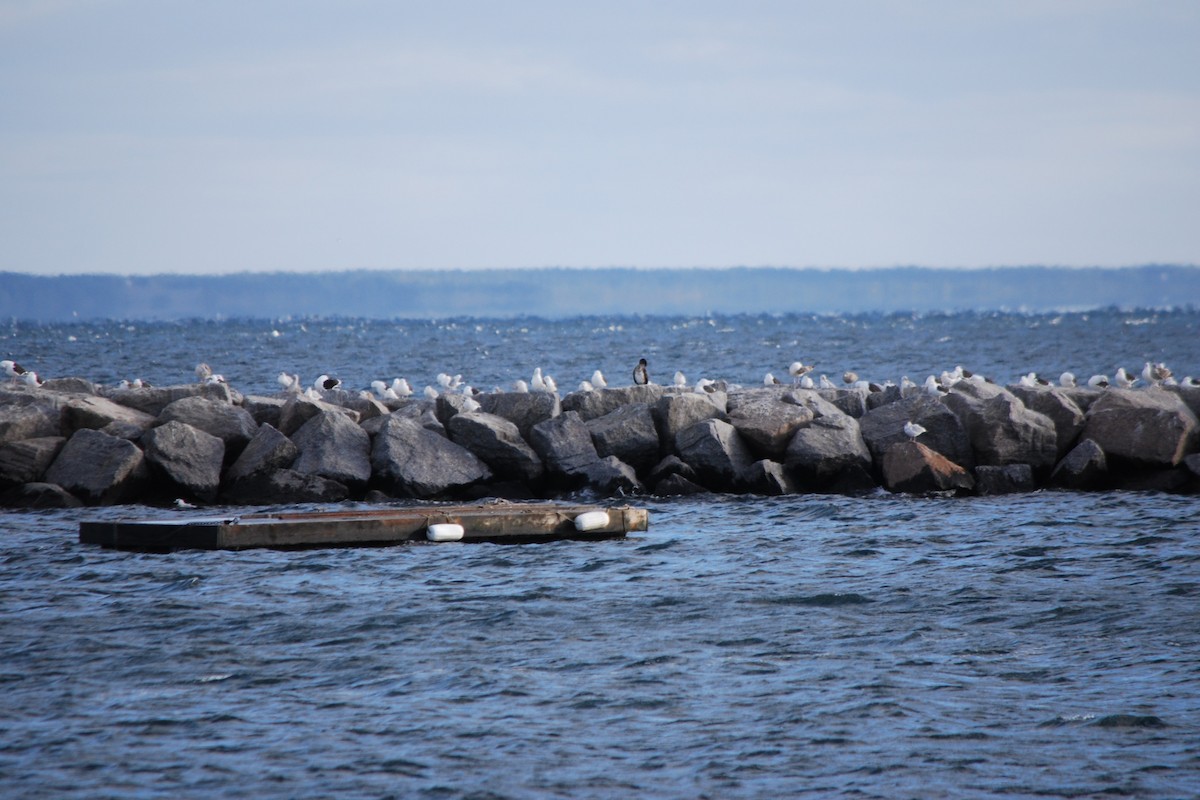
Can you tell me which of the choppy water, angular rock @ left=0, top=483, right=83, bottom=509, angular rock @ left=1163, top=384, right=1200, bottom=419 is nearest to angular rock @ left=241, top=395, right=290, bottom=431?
angular rock @ left=0, top=483, right=83, bottom=509

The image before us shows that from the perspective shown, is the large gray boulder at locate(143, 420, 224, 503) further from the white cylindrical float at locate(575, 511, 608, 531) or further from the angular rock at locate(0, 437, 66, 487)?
the white cylindrical float at locate(575, 511, 608, 531)

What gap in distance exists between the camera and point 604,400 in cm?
1794

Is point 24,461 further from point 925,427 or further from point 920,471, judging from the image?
point 925,427

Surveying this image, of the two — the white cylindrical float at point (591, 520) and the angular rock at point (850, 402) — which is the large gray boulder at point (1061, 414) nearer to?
the angular rock at point (850, 402)

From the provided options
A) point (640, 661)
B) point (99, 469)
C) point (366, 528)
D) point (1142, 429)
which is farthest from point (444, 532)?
point (1142, 429)

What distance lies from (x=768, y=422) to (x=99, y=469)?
8234mm

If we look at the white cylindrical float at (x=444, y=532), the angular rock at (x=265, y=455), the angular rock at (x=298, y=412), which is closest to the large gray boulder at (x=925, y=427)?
the white cylindrical float at (x=444, y=532)

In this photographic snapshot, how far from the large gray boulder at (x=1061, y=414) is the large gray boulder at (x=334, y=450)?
352 inches

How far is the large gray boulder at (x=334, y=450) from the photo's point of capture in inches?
639

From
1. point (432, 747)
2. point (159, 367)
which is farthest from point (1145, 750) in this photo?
point (159, 367)

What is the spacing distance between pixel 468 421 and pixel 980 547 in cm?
636

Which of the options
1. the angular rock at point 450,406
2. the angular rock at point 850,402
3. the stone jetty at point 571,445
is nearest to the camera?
the stone jetty at point 571,445

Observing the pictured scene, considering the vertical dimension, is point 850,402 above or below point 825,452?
above

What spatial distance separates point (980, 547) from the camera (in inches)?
562
